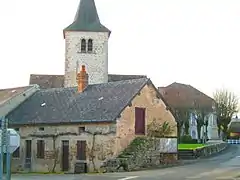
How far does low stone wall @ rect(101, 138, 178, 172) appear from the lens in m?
34.5

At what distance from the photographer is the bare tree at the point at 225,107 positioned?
75.9 meters

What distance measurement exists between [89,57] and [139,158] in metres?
30.6

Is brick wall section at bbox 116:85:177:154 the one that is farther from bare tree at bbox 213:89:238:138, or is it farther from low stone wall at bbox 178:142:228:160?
bare tree at bbox 213:89:238:138

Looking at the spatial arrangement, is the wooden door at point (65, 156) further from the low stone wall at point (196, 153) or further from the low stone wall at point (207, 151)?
the low stone wall at point (207, 151)

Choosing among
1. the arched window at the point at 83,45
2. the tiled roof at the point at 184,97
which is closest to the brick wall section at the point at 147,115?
the arched window at the point at 83,45

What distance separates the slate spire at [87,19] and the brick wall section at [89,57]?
0.62m

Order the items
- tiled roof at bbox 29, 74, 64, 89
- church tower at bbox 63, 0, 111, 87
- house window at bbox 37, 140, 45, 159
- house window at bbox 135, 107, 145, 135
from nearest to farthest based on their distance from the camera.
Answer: house window at bbox 135, 107, 145, 135 < house window at bbox 37, 140, 45, 159 < church tower at bbox 63, 0, 111, 87 < tiled roof at bbox 29, 74, 64, 89

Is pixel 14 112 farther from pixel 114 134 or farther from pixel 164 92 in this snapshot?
pixel 164 92

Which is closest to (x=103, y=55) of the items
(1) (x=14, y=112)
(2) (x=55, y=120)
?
(1) (x=14, y=112)

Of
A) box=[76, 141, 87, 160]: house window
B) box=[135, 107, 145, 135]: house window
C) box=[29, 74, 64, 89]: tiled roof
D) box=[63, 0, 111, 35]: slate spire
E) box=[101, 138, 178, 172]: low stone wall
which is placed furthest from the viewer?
box=[29, 74, 64, 89]: tiled roof

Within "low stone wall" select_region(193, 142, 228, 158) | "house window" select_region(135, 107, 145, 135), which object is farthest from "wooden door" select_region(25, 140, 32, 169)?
"low stone wall" select_region(193, 142, 228, 158)

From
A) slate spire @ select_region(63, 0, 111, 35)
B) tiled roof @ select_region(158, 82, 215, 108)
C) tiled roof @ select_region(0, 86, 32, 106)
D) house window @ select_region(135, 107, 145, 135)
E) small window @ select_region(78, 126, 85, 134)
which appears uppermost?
slate spire @ select_region(63, 0, 111, 35)

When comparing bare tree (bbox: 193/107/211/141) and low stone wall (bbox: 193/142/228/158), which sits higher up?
bare tree (bbox: 193/107/211/141)

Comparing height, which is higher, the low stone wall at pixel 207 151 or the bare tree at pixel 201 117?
the bare tree at pixel 201 117
